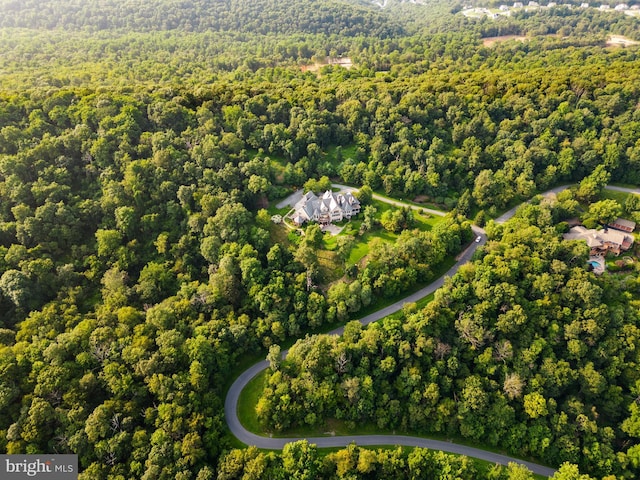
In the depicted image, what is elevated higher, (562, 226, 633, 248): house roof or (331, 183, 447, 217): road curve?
(331, 183, 447, 217): road curve

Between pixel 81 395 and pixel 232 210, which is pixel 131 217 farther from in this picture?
pixel 81 395

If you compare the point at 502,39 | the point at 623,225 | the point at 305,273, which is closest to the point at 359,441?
the point at 305,273

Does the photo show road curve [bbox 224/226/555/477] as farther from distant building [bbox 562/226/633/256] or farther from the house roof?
the house roof

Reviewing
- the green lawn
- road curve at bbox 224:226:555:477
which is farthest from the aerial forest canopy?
road curve at bbox 224:226:555:477

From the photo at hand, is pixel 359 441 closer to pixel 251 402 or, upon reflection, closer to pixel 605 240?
pixel 251 402

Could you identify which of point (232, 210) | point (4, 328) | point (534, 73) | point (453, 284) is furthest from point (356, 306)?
point (534, 73)

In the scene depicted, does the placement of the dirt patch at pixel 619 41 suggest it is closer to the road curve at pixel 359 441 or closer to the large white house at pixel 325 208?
the large white house at pixel 325 208
